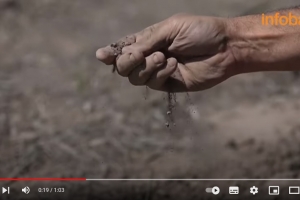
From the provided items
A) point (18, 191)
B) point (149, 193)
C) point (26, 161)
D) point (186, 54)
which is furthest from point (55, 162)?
point (186, 54)

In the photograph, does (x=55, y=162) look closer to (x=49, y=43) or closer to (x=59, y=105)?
(x=59, y=105)

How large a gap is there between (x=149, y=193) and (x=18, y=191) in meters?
0.44

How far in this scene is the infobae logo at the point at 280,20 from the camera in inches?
41.3

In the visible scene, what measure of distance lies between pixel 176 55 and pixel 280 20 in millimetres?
280

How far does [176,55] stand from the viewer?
1035 mm

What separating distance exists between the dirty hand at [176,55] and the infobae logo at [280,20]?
0.35 ft

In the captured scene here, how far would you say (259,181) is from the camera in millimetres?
1402
